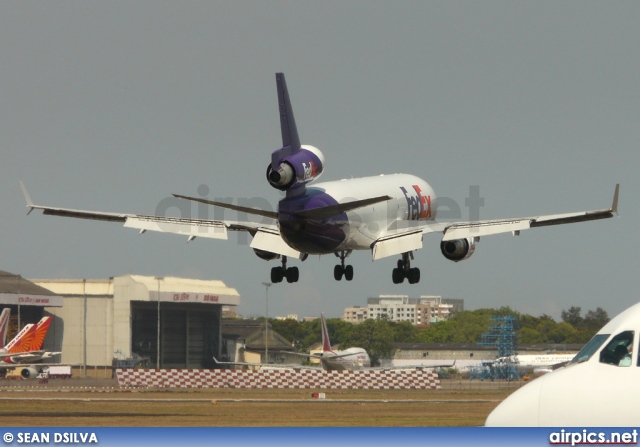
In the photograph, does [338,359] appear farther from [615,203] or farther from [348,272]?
[615,203]

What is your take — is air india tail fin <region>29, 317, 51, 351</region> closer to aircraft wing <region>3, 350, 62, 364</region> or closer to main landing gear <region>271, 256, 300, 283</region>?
aircraft wing <region>3, 350, 62, 364</region>

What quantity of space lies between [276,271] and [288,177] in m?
8.06

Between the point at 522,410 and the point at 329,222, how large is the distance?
36.8 meters

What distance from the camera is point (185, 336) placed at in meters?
180

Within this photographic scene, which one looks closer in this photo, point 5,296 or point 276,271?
point 276,271

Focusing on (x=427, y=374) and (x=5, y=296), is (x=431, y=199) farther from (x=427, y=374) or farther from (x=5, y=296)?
(x=5, y=296)

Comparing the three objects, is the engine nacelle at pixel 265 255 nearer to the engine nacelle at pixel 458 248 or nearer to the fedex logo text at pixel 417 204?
the fedex logo text at pixel 417 204

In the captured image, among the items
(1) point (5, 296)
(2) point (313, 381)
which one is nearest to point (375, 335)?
(1) point (5, 296)

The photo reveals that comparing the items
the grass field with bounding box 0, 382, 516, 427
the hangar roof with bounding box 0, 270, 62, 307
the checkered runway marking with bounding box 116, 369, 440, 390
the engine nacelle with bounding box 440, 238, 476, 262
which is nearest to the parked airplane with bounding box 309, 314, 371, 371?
the checkered runway marking with bounding box 116, 369, 440, 390

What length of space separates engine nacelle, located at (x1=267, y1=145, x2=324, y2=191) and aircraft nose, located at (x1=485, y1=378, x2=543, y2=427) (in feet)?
110

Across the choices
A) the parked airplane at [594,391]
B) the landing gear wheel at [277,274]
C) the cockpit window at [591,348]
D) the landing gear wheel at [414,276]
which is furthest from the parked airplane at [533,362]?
the parked airplane at [594,391]

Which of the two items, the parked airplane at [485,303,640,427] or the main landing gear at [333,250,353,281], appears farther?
the main landing gear at [333,250,353,281]

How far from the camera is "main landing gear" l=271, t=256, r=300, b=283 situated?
6012 centimetres

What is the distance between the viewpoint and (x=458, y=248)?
209 ft
